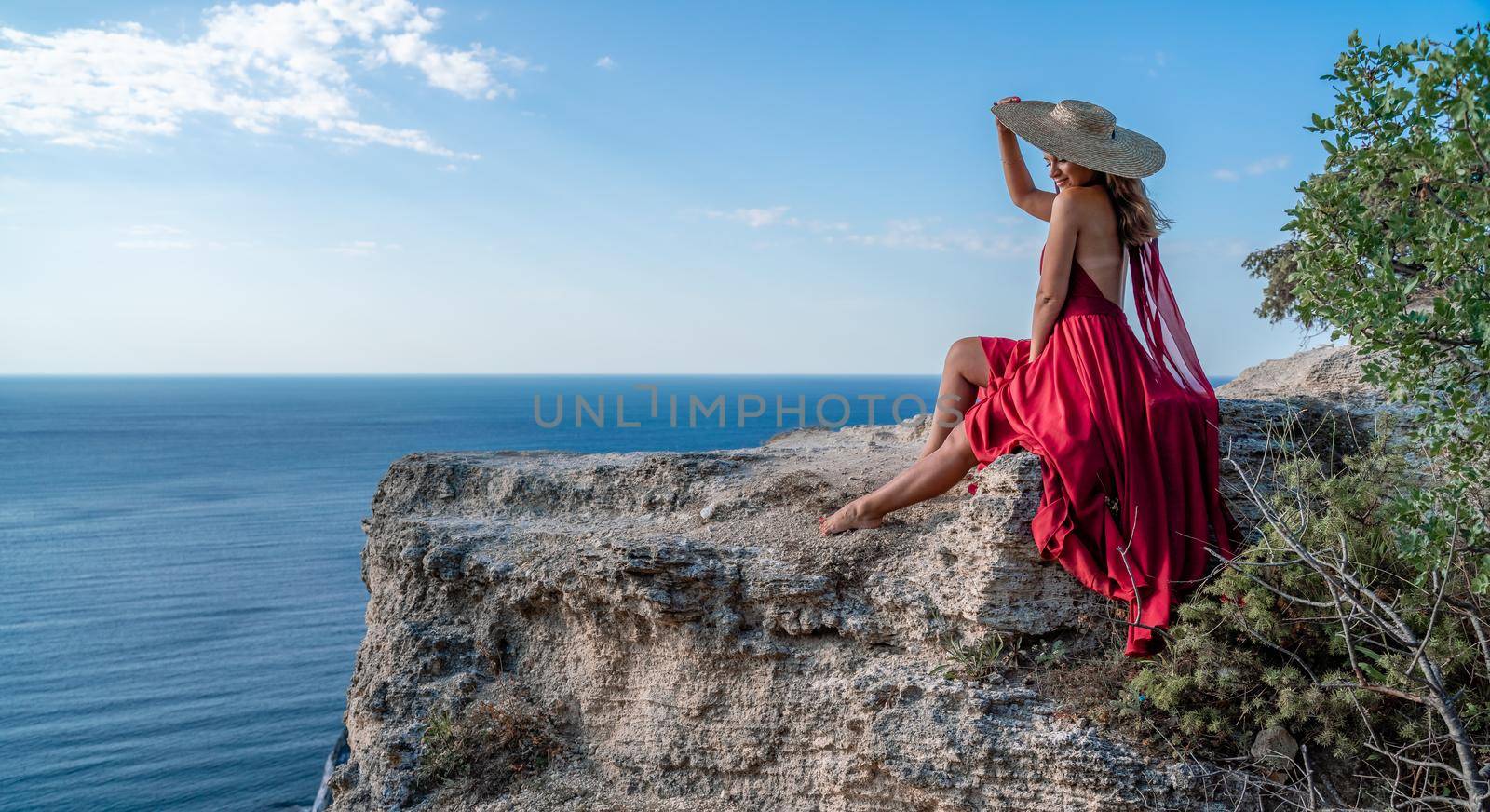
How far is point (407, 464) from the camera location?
27.0 feet

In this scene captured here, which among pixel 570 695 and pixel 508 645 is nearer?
pixel 570 695

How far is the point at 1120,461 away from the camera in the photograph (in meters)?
4.71

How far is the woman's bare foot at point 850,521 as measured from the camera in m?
5.59

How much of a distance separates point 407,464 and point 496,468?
97 cm

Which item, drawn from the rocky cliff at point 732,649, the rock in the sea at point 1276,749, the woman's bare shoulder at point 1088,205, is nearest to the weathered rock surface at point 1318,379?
the rocky cliff at point 732,649

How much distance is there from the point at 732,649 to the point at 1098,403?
2531 mm

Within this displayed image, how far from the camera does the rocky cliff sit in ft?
15.4

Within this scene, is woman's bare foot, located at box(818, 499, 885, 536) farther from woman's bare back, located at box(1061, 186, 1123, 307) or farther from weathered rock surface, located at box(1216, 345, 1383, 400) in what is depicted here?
weathered rock surface, located at box(1216, 345, 1383, 400)

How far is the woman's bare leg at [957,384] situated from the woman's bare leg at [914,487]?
0.26 meters

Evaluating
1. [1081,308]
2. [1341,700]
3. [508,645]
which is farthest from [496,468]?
[1341,700]

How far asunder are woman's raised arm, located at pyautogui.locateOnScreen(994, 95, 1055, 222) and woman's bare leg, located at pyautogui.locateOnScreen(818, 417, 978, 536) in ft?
5.10

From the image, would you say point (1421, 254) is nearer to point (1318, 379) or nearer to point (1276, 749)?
point (1276, 749)

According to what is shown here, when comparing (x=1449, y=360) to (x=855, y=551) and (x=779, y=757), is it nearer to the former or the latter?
(x=855, y=551)

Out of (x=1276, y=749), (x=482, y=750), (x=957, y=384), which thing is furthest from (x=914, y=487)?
(x=482, y=750)
